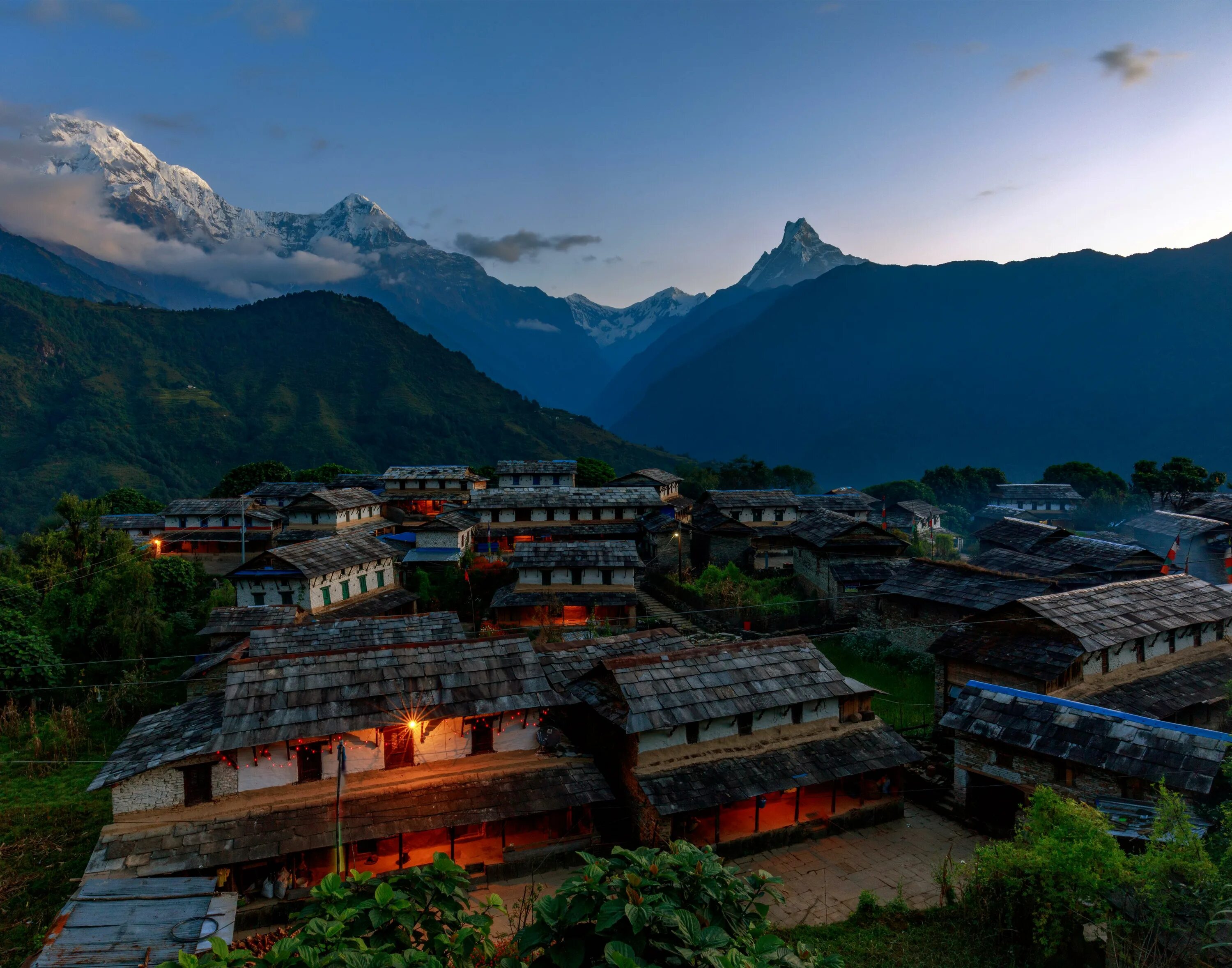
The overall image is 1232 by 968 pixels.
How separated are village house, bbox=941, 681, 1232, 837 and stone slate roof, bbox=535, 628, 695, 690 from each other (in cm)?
1021

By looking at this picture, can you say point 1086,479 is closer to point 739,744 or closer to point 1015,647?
point 1015,647

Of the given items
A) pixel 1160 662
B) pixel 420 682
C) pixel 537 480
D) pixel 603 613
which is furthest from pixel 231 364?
pixel 1160 662

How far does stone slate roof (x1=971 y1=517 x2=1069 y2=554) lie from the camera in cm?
4394

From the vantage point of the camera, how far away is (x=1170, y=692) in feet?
77.8

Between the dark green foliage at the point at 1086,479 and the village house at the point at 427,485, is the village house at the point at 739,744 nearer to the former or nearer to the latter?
the village house at the point at 427,485

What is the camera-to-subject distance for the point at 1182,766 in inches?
645

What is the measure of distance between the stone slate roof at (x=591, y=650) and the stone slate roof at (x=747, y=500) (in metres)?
31.9

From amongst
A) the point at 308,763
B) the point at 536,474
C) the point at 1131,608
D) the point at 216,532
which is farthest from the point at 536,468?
the point at 1131,608

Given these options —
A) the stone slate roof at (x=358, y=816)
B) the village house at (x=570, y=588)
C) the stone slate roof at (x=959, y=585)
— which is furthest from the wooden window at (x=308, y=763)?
the stone slate roof at (x=959, y=585)

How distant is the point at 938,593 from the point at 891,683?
542 centimetres

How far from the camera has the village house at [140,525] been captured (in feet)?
182

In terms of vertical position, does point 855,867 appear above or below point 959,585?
below

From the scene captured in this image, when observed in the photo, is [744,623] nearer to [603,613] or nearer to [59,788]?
[603,613]

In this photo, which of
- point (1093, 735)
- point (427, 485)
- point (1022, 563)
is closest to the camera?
point (1093, 735)
